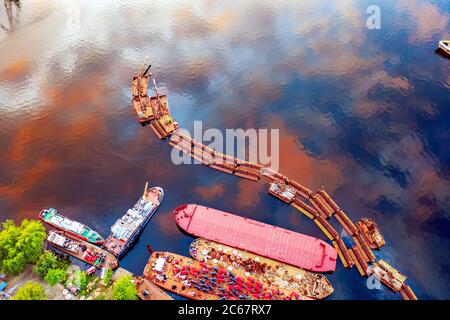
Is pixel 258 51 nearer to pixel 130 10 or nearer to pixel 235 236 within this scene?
pixel 130 10

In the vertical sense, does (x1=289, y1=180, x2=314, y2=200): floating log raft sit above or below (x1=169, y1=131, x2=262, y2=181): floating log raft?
below

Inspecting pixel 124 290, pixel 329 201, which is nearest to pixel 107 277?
pixel 124 290

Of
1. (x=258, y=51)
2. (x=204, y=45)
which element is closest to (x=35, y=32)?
(x=204, y=45)

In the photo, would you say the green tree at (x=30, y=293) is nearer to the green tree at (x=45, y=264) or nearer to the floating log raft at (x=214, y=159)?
the green tree at (x=45, y=264)

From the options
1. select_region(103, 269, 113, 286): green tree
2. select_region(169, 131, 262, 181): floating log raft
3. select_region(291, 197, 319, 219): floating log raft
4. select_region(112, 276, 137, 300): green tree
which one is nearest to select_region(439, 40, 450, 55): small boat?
select_region(291, 197, 319, 219): floating log raft

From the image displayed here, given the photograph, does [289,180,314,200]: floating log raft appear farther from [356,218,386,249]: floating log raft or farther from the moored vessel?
the moored vessel
